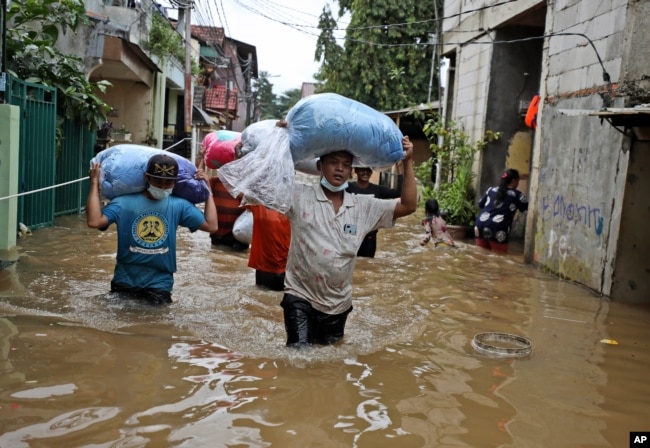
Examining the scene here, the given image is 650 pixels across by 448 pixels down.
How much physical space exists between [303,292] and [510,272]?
16.8ft

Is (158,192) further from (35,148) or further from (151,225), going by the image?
(35,148)

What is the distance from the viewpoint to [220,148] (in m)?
7.59

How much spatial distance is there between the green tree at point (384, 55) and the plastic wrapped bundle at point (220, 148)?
19.3m

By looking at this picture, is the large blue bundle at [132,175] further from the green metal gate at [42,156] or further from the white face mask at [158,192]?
the green metal gate at [42,156]

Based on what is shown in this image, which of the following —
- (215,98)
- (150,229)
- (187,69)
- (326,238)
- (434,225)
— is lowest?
(434,225)

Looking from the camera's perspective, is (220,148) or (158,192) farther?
(220,148)

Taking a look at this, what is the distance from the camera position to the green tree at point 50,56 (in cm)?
890

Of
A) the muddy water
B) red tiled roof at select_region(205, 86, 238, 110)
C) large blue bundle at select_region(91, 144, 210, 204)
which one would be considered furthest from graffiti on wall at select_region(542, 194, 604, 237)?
red tiled roof at select_region(205, 86, 238, 110)

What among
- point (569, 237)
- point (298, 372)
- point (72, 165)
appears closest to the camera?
point (298, 372)

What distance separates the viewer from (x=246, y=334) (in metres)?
4.77

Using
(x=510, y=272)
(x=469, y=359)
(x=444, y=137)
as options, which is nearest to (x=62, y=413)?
(x=469, y=359)

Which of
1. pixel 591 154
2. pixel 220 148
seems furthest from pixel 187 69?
pixel 591 154

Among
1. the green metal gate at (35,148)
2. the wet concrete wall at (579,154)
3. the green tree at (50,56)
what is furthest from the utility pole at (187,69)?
the wet concrete wall at (579,154)

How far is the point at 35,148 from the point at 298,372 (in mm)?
6269
